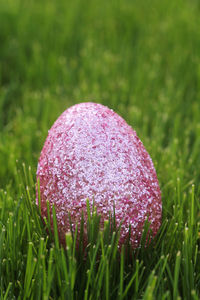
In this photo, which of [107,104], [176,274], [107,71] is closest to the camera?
[176,274]

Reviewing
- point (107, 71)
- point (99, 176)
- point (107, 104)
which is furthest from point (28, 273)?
point (107, 71)

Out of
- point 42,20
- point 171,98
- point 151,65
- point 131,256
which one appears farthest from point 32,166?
point 42,20

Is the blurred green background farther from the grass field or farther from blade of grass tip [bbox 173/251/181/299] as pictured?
blade of grass tip [bbox 173/251/181/299]

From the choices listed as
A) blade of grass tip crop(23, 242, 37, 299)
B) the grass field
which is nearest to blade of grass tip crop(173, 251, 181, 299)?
the grass field

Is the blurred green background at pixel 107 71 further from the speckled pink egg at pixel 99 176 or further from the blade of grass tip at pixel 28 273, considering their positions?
the blade of grass tip at pixel 28 273

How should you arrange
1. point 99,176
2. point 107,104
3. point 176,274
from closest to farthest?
point 176,274 → point 99,176 → point 107,104

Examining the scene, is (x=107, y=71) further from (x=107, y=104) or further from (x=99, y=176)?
(x=99, y=176)
